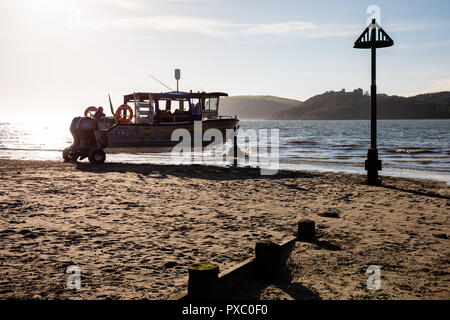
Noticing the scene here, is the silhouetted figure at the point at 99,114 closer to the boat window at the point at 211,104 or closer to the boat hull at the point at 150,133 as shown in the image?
the boat hull at the point at 150,133

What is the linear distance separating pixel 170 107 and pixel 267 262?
20.0 m

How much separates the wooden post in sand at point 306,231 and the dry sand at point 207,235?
0.16 meters

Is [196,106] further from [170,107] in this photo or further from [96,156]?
[96,156]

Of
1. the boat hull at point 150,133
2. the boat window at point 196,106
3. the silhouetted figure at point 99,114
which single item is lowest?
the boat hull at point 150,133

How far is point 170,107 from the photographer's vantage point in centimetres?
2364

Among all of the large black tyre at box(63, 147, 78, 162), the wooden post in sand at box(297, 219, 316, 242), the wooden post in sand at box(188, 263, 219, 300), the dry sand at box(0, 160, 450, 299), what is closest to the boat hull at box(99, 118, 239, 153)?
the large black tyre at box(63, 147, 78, 162)

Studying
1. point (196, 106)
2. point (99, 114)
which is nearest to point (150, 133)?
point (196, 106)

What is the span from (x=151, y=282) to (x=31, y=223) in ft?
10.7

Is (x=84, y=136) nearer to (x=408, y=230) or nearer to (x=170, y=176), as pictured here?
(x=170, y=176)

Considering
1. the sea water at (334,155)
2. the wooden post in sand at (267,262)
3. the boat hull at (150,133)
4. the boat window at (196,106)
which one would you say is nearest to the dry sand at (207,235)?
the wooden post in sand at (267,262)

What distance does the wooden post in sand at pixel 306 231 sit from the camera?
5.97m

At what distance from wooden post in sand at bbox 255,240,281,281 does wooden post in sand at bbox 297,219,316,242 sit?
64.5 inches

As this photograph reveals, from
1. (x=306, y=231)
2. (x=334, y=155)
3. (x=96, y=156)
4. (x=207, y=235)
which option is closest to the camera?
(x=306, y=231)

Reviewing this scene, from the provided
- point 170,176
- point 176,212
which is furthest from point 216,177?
point 176,212
